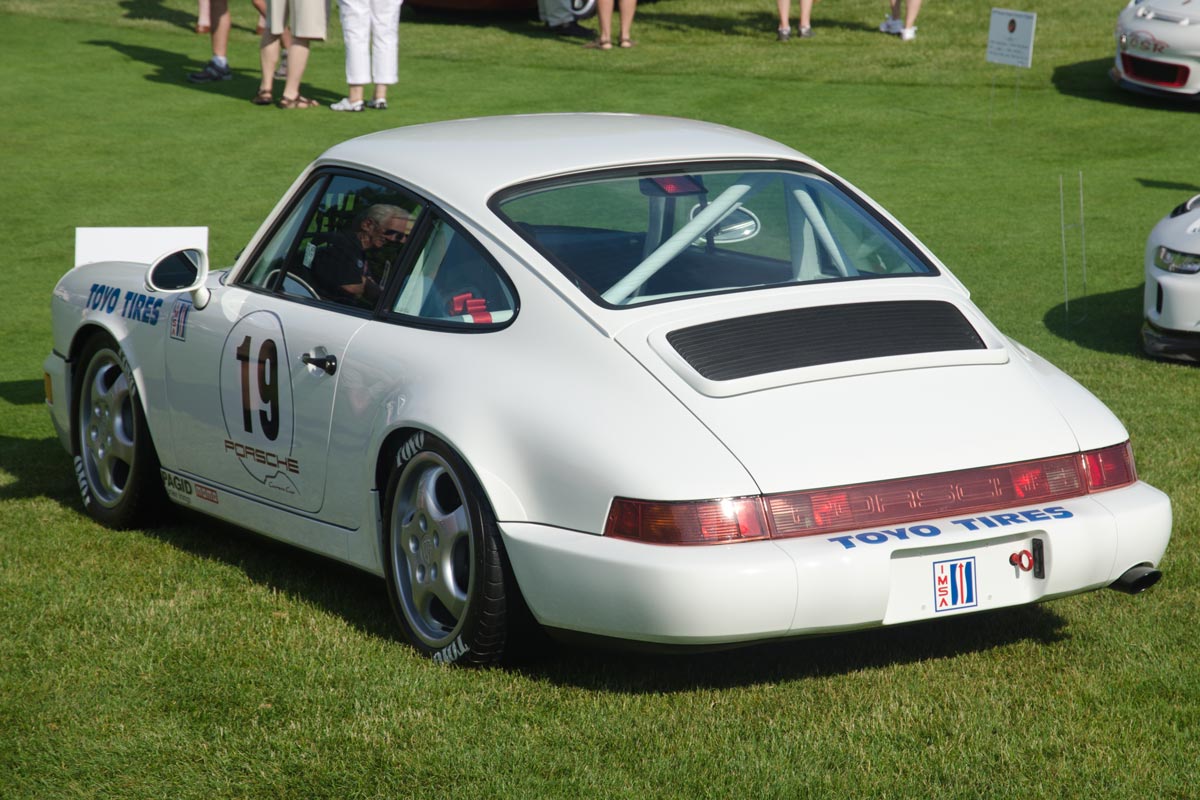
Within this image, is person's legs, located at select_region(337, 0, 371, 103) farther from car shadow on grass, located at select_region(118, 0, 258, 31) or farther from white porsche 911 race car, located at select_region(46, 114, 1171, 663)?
white porsche 911 race car, located at select_region(46, 114, 1171, 663)

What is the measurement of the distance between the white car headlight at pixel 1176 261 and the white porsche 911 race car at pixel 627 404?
149 inches

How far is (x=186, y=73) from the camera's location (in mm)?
18078

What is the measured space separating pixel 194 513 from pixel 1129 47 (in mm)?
12948

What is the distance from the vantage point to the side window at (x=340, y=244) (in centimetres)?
497

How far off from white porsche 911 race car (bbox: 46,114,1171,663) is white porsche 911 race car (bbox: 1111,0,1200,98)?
11.9 m

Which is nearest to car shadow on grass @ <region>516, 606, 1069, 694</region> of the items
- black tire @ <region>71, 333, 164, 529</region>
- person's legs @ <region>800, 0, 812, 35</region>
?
black tire @ <region>71, 333, 164, 529</region>

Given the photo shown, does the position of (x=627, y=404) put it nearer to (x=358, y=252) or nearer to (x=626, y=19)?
(x=358, y=252)

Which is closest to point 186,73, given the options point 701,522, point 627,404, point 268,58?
point 268,58

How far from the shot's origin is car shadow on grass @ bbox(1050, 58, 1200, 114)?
663 inches

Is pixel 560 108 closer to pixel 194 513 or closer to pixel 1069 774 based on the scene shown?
pixel 194 513

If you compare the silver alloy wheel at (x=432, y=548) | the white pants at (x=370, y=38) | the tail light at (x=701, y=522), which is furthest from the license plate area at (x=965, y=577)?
the white pants at (x=370, y=38)

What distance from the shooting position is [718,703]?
4148mm

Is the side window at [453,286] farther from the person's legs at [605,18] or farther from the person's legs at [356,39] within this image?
the person's legs at [605,18]

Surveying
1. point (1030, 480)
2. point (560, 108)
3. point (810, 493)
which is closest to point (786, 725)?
point (810, 493)
